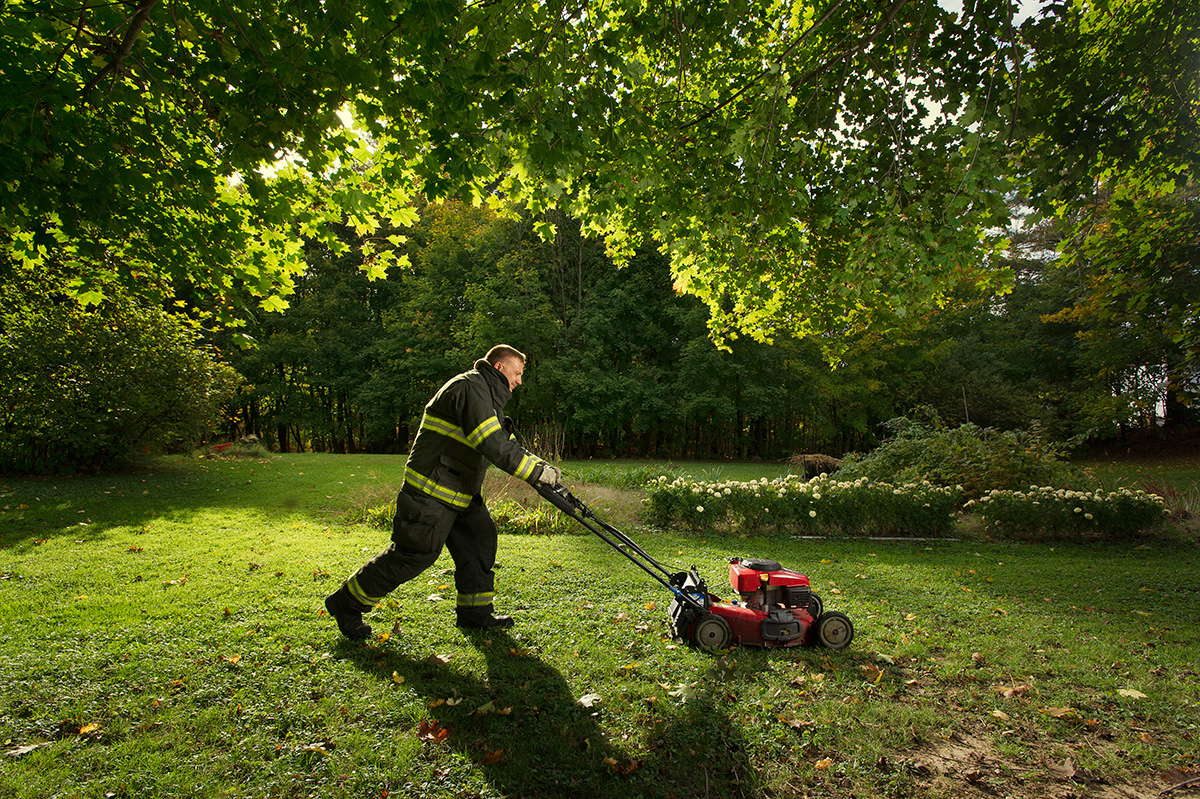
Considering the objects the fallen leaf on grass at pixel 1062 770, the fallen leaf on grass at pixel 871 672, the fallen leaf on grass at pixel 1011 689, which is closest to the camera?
the fallen leaf on grass at pixel 1062 770

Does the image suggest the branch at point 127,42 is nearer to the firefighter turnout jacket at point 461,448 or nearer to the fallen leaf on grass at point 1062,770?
the firefighter turnout jacket at point 461,448

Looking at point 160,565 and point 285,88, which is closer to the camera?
point 285,88

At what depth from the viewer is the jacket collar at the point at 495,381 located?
420cm

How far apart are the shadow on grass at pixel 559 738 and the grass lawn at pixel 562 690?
0.04 ft

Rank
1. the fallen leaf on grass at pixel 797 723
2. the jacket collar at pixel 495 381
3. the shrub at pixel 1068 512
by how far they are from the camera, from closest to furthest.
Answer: the fallen leaf on grass at pixel 797 723, the jacket collar at pixel 495 381, the shrub at pixel 1068 512

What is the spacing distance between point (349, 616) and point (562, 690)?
1.68 metres

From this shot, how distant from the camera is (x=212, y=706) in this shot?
3043mm

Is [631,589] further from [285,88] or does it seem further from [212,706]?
[285,88]

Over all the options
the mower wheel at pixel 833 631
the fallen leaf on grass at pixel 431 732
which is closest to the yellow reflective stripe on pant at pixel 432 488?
the fallen leaf on grass at pixel 431 732

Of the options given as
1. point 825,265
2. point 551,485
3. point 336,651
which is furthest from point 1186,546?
point 336,651

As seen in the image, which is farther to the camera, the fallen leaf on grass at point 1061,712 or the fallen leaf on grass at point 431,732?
the fallen leaf on grass at point 1061,712

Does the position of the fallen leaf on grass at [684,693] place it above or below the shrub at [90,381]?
below

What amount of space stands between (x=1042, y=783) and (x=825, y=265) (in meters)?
5.62

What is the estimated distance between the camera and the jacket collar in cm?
420
